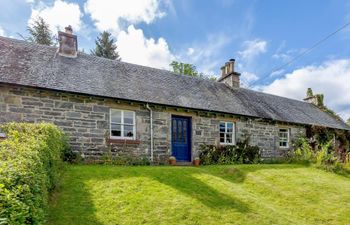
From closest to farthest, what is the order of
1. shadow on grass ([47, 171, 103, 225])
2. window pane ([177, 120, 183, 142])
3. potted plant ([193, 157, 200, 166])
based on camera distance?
1. shadow on grass ([47, 171, 103, 225])
2. potted plant ([193, 157, 200, 166])
3. window pane ([177, 120, 183, 142])

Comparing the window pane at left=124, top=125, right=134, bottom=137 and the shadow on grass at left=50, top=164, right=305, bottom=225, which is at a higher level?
the window pane at left=124, top=125, right=134, bottom=137

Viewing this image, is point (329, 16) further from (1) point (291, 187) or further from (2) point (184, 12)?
(1) point (291, 187)

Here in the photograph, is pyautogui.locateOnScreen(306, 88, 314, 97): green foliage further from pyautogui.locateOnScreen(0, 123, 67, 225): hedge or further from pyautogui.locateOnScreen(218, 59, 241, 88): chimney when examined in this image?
pyautogui.locateOnScreen(0, 123, 67, 225): hedge

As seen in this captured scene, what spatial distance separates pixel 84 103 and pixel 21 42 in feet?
16.9

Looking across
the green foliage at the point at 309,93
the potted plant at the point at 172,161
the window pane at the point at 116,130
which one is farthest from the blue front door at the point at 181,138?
the green foliage at the point at 309,93

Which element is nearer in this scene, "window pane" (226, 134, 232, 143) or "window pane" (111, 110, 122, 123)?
"window pane" (111, 110, 122, 123)

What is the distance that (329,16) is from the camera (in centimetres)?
1090

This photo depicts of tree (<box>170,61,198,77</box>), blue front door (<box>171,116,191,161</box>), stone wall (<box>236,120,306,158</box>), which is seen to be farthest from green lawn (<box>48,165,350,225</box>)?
tree (<box>170,61,198,77</box>)

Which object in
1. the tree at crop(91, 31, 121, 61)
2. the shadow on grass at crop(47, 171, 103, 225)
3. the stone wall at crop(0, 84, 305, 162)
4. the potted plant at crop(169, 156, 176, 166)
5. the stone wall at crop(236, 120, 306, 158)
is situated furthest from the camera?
the tree at crop(91, 31, 121, 61)

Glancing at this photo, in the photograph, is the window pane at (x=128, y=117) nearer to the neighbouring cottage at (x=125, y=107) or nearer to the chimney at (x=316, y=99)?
the neighbouring cottage at (x=125, y=107)

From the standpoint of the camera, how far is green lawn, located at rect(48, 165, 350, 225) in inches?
211

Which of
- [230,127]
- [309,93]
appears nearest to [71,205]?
[230,127]

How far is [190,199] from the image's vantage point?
630cm

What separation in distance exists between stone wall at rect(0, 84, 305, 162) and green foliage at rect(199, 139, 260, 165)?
41cm
